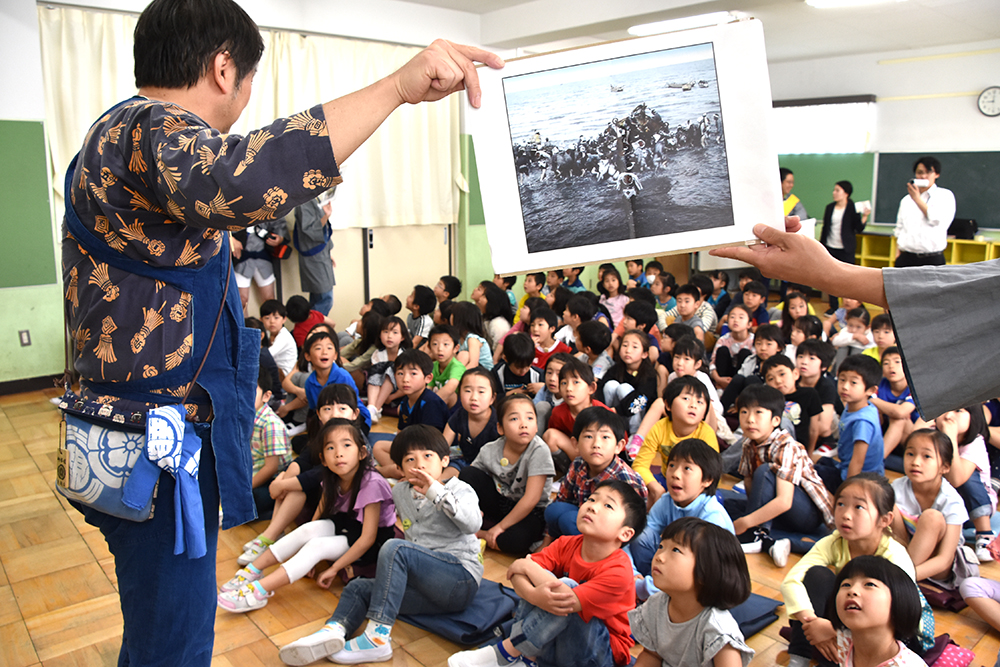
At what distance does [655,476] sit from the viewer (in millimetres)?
3123

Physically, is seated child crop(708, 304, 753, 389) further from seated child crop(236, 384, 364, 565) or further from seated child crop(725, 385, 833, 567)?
seated child crop(236, 384, 364, 565)

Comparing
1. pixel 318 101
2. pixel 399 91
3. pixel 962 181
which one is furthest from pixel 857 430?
pixel 962 181

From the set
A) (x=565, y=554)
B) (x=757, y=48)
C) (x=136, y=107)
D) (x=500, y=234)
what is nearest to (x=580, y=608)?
(x=565, y=554)

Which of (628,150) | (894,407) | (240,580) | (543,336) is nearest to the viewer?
(628,150)

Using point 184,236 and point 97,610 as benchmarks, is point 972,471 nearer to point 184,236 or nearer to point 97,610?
point 184,236

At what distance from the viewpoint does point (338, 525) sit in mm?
2646

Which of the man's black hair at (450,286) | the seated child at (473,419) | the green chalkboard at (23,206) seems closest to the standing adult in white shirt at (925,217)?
the man's black hair at (450,286)

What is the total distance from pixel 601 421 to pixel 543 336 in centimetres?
168

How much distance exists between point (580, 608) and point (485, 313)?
11.8ft

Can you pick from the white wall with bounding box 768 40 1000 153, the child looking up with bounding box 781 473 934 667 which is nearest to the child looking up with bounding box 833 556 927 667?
the child looking up with bounding box 781 473 934 667

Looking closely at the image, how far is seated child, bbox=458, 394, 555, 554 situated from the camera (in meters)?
2.73

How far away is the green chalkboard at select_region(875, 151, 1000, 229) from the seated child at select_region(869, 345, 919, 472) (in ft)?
17.3

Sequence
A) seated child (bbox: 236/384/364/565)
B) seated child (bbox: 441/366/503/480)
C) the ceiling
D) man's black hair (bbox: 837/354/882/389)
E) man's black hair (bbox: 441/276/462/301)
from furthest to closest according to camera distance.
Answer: man's black hair (bbox: 441/276/462/301) → the ceiling → seated child (bbox: 441/366/503/480) → man's black hair (bbox: 837/354/882/389) → seated child (bbox: 236/384/364/565)

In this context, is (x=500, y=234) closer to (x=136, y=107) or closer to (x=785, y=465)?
(x=136, y=107)
